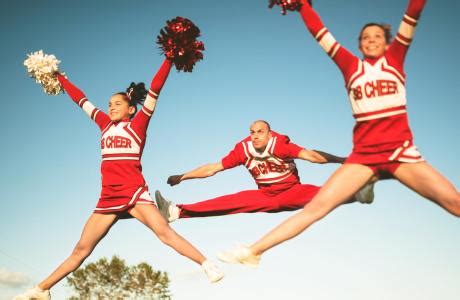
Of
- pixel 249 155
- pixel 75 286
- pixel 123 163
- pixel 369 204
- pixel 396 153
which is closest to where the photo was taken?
pixel 396 153

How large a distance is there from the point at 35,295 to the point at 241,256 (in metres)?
3.12

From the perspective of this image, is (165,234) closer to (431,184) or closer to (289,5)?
(289,5)

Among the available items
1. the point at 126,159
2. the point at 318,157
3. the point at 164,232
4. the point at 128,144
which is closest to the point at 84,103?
the point at 128,144

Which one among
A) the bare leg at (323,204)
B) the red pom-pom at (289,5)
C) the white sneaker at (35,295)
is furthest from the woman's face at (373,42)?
the white sneaker at (35,295)

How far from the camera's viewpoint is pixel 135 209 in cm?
623

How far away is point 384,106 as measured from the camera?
14.8 feet

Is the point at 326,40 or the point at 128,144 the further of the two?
the point at 128,144

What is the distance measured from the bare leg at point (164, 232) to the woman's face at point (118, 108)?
1.31 m

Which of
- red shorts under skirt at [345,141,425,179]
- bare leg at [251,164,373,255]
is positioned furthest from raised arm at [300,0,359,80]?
bare leg at [251,164,373,255]

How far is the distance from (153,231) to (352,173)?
2.65 m

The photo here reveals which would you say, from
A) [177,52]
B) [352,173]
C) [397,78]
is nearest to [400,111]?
[397,78]

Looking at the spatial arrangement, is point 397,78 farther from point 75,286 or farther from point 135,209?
point 75,286

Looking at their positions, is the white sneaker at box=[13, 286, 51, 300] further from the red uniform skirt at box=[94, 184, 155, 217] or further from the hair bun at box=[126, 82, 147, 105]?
the hair bun at box=[126, 82, 147, 105]

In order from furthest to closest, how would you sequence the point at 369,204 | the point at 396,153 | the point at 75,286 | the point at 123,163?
the point at 75,286
the point at 123,163
the point at 369,204
the point at 396,153
